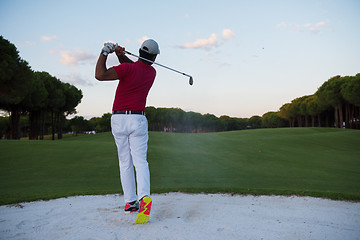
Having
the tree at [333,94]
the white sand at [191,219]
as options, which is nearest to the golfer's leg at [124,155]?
the white sand at [191,219]

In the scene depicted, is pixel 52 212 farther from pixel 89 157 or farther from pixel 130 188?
pixel 89 157

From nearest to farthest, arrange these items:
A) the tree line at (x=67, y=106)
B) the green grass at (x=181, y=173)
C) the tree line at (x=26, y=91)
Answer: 1. the green grass at (x=181, y=173)
2. the tree line at (x=26, y=91)
3. the tree line at (x=67, y=106)

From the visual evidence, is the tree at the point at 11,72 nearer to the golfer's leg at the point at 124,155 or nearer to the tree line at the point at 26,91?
the tree line at the point at 26,91

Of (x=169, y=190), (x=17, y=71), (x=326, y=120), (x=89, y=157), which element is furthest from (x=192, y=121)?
(x=169, y=190)

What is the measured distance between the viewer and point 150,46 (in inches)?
162

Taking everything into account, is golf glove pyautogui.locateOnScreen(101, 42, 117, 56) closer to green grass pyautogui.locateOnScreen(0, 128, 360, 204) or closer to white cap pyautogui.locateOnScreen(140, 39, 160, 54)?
white cap pyautogui.locateOnScreen(140, 39, 160, 54)

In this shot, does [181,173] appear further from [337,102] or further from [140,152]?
[337,102]

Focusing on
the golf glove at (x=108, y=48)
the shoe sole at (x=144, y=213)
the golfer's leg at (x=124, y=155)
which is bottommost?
the shoe sole at (x=144, y=213)

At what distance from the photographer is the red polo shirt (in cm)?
390

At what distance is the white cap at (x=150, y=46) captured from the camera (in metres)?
4.10

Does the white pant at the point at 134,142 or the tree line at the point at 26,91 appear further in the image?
the tree line at the point at 26,91

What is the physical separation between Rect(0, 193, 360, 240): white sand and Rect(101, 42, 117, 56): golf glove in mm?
2411

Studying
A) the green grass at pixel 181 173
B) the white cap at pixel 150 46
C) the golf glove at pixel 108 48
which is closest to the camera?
the golf glove at pixel 108 48

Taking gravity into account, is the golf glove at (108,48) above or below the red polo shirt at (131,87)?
above
